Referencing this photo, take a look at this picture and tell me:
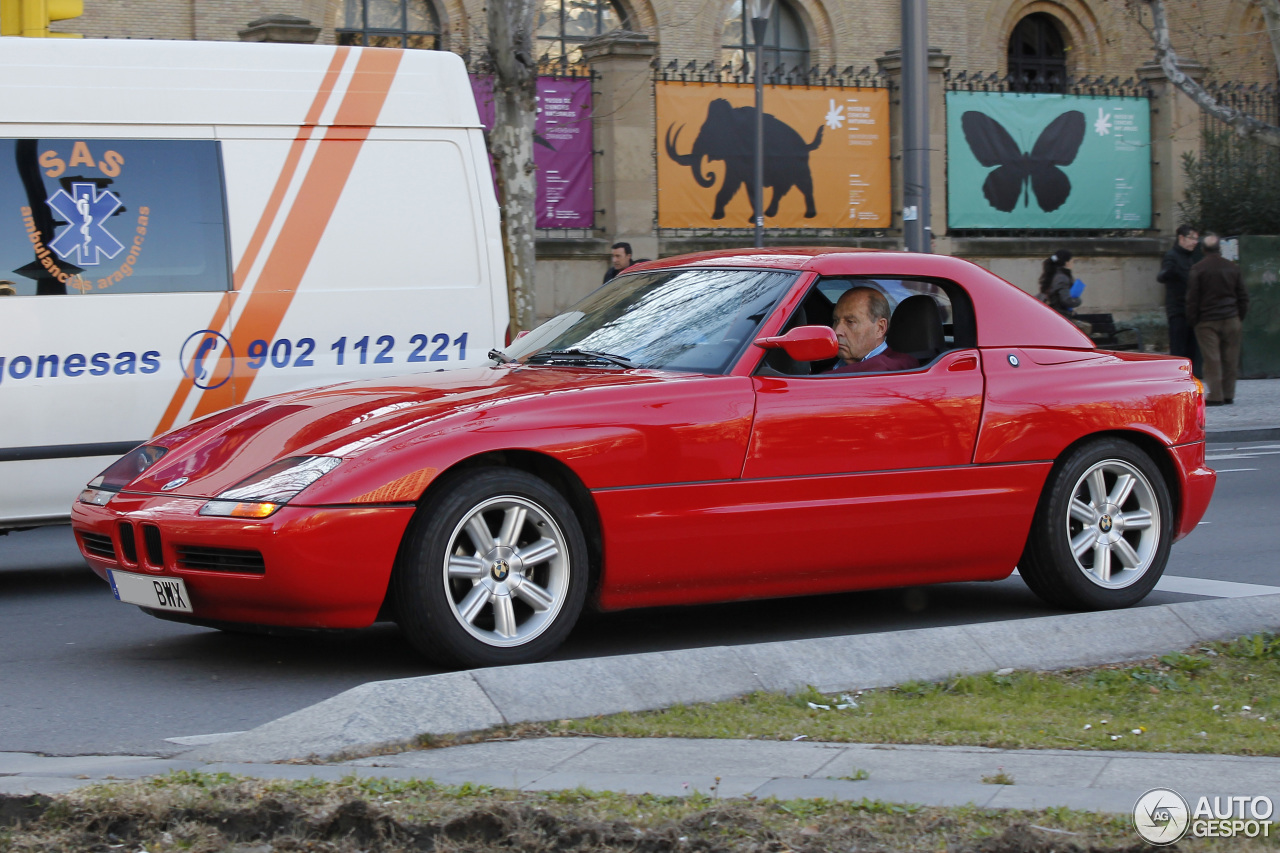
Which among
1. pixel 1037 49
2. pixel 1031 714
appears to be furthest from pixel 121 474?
pixel 1037 49

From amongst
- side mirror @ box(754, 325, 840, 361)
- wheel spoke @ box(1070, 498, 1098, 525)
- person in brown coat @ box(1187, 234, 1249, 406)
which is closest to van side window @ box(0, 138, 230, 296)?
side mirror @ box(754, 325, 840, 361)

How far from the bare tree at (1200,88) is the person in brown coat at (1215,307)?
14.1 ft

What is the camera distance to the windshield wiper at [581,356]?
6.25 meters

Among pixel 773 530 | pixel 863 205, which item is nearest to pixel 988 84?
pixel 863 205

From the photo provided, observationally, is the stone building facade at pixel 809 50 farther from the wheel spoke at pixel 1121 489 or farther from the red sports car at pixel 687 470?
the wheel spoke at pixel 1121 489

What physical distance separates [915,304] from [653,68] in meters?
14.8

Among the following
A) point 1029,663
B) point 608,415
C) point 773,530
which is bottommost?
point 1029,663

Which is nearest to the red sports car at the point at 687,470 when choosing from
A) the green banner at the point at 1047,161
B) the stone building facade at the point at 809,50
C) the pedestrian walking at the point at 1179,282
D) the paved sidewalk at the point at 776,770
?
the paved sidewalk at the point at 776,770

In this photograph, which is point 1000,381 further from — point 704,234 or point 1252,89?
point 1252,89

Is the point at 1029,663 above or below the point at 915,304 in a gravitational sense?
below

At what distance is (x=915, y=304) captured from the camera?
22.3 feet

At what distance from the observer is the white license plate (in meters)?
5.51

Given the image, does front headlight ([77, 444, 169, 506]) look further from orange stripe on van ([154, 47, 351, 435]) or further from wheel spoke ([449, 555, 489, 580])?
orange stripe on van ([154, 47, 351, 435])

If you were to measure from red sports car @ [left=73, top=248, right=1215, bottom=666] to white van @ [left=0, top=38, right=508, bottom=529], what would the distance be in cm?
148
